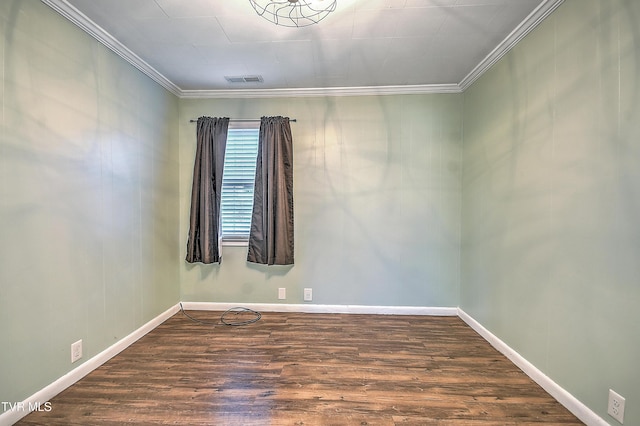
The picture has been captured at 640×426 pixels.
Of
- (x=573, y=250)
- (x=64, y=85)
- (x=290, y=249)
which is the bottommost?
(x=290, y=249)

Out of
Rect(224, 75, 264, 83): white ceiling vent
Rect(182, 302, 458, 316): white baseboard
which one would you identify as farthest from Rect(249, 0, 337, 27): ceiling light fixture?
Rect(182, 302, 458, 316): white baseboard

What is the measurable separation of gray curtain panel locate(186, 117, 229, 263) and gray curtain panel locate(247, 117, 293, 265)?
0.42 m

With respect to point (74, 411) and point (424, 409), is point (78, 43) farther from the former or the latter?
point (424, 409)

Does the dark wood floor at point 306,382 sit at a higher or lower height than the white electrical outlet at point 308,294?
lower

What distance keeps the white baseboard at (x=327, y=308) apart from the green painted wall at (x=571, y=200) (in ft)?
2.33

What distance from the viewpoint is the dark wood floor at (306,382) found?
1.59m

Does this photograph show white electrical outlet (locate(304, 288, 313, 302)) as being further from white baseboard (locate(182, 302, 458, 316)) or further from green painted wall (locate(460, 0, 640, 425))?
green painted wall (locate(460, 0, 640, 425))

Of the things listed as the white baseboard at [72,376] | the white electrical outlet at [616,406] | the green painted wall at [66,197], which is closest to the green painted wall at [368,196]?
the green painted wall at [66,197]

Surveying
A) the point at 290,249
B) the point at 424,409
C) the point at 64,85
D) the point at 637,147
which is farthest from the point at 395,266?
the point at 64,85

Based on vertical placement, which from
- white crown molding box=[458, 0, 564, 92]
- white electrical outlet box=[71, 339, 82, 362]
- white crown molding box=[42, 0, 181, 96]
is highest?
white crown molding box=[458, 0, 564, 92]

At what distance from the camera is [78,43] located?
6.23 ft

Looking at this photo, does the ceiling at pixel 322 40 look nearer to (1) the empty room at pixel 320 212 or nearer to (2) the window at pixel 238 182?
(1) the empty room at pixel 320 212

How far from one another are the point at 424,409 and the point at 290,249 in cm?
191

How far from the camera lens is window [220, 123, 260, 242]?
3156 mm
